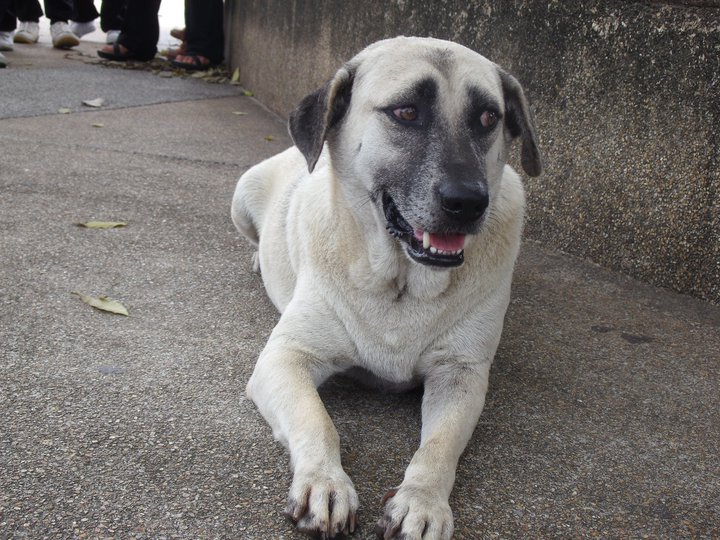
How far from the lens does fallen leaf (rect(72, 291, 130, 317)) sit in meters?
3.53

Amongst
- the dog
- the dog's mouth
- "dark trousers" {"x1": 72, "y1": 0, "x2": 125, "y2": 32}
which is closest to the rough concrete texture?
the dog

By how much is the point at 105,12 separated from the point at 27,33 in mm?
1092

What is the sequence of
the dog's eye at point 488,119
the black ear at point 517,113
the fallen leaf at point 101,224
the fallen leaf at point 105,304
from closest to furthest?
1. the dog's eye at point 488,119
2. the black ear at point 517,113
3. the fallen leaf at point 105,304
4. the fallen leaf at point 101,224

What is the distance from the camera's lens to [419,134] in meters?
2.79

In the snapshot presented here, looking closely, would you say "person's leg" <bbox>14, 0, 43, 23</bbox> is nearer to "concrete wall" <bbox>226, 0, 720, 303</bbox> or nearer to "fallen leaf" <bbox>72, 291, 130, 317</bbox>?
"concrete wall" <bbox>226, 0, 720, 303</bbox>

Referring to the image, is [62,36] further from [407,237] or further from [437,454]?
[437,454]

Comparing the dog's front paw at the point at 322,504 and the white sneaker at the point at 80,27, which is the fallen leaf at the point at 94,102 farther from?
the dog's front paw at the point at 322,504

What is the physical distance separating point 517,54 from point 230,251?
78.1 inches

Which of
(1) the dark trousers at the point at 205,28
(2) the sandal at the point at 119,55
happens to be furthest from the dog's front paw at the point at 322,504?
(2) the sandal at the point at 119,55

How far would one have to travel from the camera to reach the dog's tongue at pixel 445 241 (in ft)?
9.02

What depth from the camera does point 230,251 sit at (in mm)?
4570

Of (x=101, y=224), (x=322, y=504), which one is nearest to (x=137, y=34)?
(x=101, y=224)

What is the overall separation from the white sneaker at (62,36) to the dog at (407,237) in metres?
9.34

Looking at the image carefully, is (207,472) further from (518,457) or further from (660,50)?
(660,50)
